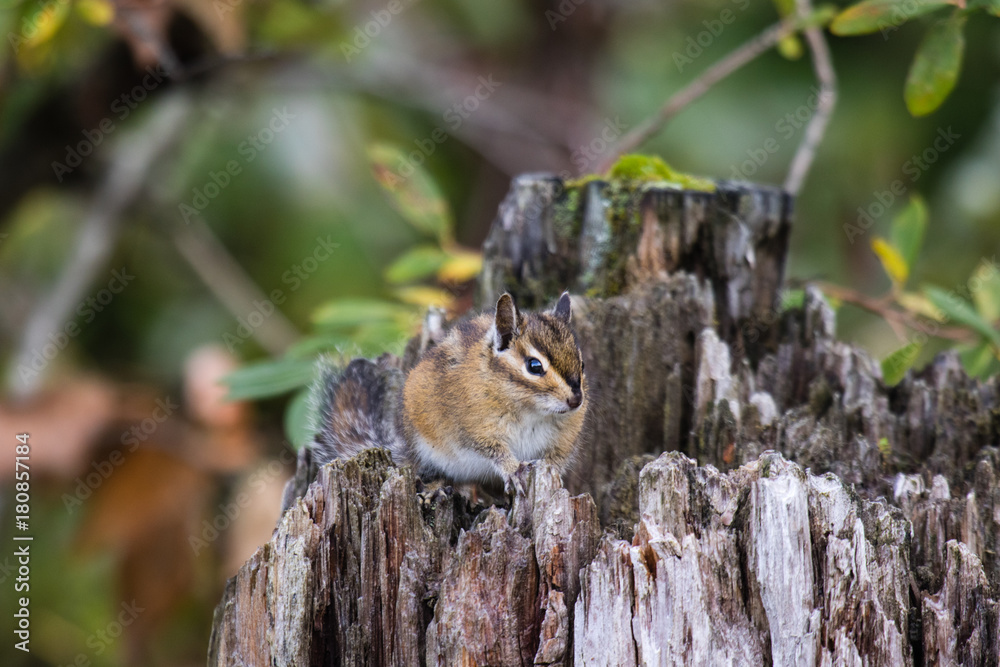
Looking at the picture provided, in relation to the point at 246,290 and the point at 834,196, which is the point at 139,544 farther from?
the point at 834,196

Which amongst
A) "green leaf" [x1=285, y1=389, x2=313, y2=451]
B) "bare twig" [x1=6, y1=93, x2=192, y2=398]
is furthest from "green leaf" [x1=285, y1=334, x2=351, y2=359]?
"bare twig" [x1=6, y1=93, x2=192, y2=398]

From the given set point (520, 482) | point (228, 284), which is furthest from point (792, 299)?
point (228, 284)

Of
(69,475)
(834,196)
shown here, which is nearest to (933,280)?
(834,196)

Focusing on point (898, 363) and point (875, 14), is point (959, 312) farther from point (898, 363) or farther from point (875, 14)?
point (875, 14)

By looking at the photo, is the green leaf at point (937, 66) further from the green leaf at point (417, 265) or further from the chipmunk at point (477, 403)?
the green leaf at point (417, 265)

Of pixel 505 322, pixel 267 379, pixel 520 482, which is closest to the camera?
pixel 520 482

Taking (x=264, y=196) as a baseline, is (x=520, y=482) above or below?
below

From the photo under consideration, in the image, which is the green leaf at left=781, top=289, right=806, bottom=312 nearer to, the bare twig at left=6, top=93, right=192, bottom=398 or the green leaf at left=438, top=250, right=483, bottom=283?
the green leaf at left=438, top=250, right=483, bottom=283
